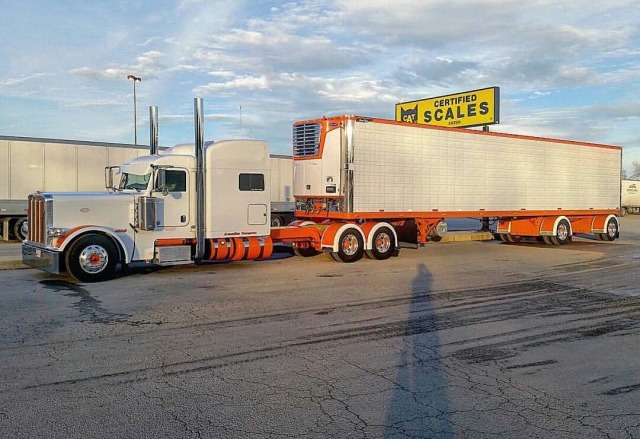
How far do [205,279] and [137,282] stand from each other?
1.32 m

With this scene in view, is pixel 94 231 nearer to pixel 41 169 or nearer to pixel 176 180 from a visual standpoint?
pixel 176 180

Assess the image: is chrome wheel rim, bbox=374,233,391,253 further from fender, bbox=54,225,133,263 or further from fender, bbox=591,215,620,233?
fender, bbox=591,215,620,233

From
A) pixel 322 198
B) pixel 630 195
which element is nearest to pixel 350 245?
pixel 322 198

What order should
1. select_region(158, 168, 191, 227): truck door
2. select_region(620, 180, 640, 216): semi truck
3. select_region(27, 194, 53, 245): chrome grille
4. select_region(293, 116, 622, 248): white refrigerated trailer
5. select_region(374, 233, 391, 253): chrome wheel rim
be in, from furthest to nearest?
select_region(620, 180, 640, 216): semi truck < select_region(374, 233, 391, 253): chrome wheel rim < select_region(293, 116, 622, 248): white refrigerated trailer < select_region(158, 168, 191, 227): truck door < select_region(27, 194, 53, 245): chrome grille

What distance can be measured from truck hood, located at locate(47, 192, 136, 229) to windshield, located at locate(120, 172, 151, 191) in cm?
46

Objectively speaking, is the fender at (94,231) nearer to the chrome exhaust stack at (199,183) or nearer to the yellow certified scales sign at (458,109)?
the chrome exhaust stack at (199,183)

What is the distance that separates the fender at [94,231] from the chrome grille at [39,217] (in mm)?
417

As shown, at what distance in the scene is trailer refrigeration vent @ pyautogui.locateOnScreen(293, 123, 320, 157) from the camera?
1622 cm

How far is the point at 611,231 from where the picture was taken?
24250mm

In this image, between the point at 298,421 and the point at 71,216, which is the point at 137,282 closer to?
the point at 71,216

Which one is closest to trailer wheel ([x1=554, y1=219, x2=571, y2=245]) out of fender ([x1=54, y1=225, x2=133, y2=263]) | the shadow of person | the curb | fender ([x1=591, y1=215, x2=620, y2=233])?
fender ([x1=591, y1=215, x2=620, y2=233])

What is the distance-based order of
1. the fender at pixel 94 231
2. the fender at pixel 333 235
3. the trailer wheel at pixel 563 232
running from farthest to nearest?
the trailer wheel at pixel 563 232, the fender at pixel 333 235, the fender at pixel 94 231

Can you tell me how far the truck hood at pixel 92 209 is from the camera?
11898 millimetres

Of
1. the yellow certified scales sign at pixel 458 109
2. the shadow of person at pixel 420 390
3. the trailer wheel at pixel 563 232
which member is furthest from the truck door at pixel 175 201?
the yellow certified scales sign at pixel 458 109
